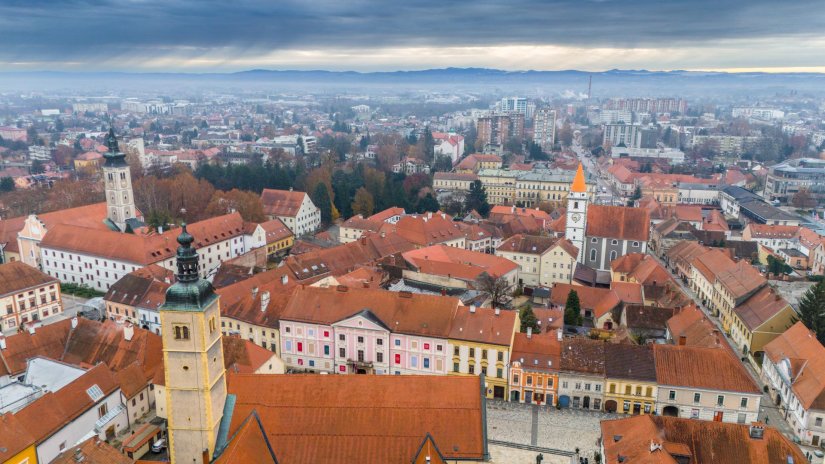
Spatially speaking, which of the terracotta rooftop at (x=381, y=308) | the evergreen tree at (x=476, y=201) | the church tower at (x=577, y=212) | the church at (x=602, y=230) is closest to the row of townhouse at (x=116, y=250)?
the terracotta rooftop at (x=381, y=308)

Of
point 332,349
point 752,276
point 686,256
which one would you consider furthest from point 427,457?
point 686,256

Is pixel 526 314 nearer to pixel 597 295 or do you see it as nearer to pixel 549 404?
pixel 549 404

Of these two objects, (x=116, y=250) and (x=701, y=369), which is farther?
(x=116, y=250)

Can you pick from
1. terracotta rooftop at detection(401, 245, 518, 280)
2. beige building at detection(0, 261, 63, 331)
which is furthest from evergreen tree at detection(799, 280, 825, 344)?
beige building at detection(0, 261, 63, 331)

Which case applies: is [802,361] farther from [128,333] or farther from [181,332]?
[128,333]

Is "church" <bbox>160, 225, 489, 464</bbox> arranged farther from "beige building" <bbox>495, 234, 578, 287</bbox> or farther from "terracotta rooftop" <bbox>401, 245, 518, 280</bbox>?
"beige building" <bbox>495, 234, 578, 287</bbox>

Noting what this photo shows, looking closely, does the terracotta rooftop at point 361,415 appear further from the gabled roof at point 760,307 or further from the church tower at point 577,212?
the church tower at point 577,212

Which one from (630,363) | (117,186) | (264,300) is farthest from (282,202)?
(630,363)
